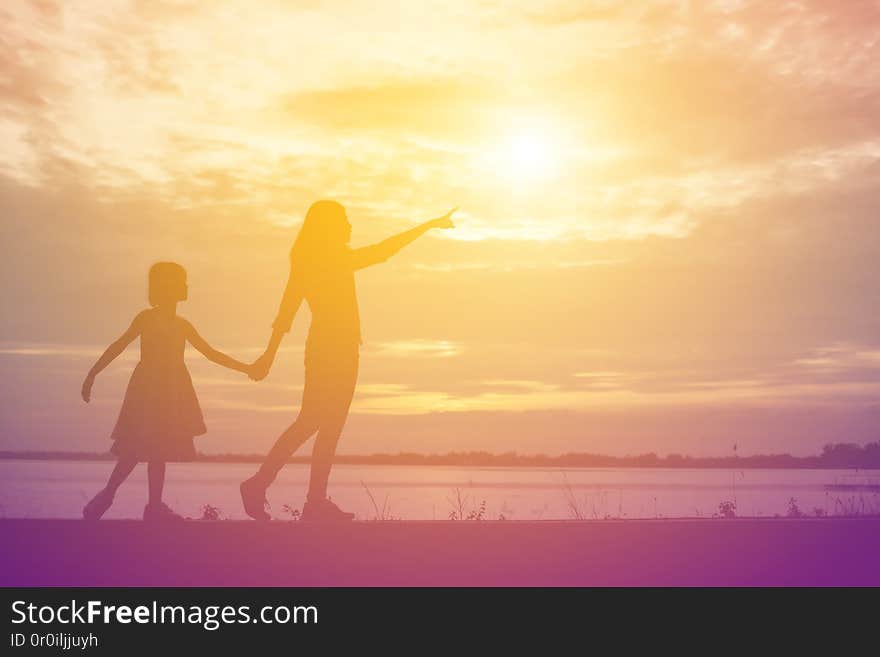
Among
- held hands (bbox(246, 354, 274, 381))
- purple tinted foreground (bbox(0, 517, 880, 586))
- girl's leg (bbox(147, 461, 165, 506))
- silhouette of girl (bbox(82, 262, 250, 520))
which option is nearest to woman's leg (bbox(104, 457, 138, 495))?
silhouette of girl (bbox(82, 262, 250, 520))

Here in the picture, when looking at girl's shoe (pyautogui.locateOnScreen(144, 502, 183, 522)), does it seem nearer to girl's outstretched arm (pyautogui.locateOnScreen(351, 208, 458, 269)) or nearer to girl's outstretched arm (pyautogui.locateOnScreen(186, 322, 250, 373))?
girl's outstretched arm (pyautogui.locateOnScreen(186, 322, 250, 373))

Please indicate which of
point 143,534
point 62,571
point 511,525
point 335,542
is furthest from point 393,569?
point 62,571

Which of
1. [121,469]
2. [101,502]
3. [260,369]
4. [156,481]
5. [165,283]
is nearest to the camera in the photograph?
[101,502]

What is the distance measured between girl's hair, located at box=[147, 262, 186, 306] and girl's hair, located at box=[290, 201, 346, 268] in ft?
3.26

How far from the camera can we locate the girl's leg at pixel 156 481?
8578 millimetres

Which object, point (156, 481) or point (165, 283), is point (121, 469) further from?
point (165, 283)

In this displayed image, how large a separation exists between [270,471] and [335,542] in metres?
1.45

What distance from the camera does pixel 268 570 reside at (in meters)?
7.36

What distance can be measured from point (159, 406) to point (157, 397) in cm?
8

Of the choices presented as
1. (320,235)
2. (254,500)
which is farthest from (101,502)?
(320,235)

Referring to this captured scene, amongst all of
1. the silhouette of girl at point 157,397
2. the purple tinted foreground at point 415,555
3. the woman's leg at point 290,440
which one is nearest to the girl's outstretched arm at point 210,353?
the silhouette of girl at point 157,397

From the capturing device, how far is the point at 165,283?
9305 mm

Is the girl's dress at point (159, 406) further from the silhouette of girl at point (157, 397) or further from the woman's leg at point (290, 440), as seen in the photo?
the woman's leg at point (290, 440)
